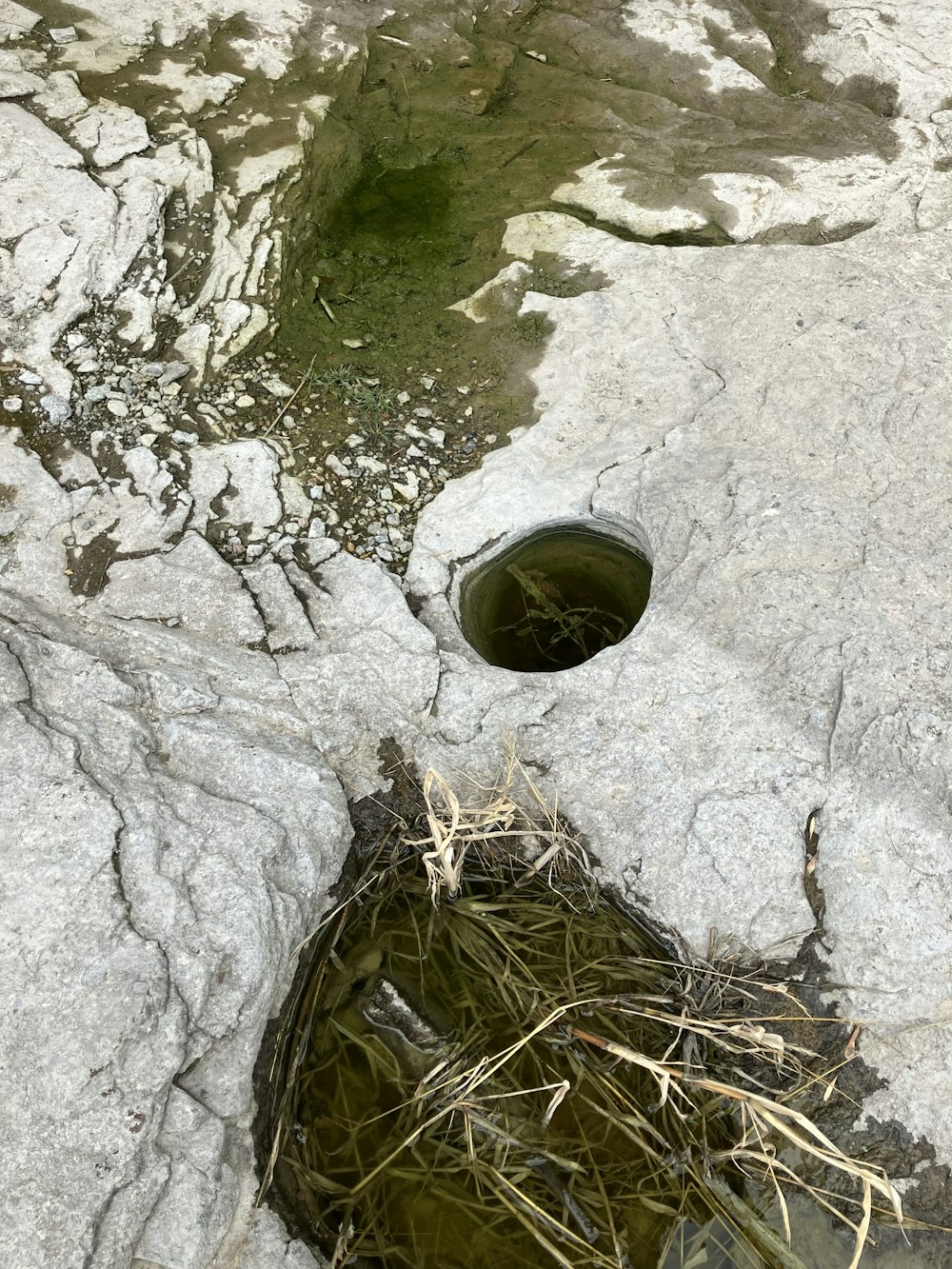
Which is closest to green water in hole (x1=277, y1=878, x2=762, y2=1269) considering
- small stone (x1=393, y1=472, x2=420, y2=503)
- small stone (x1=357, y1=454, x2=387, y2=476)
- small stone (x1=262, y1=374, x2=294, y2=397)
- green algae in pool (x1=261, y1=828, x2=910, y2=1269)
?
green algae in pool (x1=261, y1=828, x2=910, y2=1269)

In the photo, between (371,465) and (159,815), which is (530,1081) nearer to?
(159,815)

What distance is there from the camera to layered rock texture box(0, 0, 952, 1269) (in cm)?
164

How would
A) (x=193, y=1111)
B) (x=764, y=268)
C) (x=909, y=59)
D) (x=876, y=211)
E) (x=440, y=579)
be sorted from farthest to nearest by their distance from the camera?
(x=909, y=59)
(x=876, y=211)
(x=764, y=268)
(x=440, y=579)
(x=193, y=1111)

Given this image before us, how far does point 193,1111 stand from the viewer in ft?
5.22

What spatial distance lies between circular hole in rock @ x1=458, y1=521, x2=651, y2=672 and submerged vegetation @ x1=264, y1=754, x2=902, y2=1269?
71cm

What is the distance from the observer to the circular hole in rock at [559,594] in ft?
8.66

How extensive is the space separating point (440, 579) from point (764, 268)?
1635mm

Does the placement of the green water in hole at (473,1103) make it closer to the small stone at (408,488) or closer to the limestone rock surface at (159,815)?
the limestone rock surface at (159,815)

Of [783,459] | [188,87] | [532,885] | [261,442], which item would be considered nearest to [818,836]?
[532,885]

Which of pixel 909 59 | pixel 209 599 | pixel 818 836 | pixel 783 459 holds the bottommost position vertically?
pixel 209 599

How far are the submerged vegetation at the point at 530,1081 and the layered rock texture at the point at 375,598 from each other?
114mm

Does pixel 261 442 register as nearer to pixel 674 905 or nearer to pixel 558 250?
pixel 558 250

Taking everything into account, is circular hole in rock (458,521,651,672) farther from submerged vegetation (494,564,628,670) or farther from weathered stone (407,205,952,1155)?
weathered stone (407,205,952,1155)

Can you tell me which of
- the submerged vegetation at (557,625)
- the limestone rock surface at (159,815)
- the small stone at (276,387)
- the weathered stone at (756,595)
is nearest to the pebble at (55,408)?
the limestone rock surface at (159,815)
